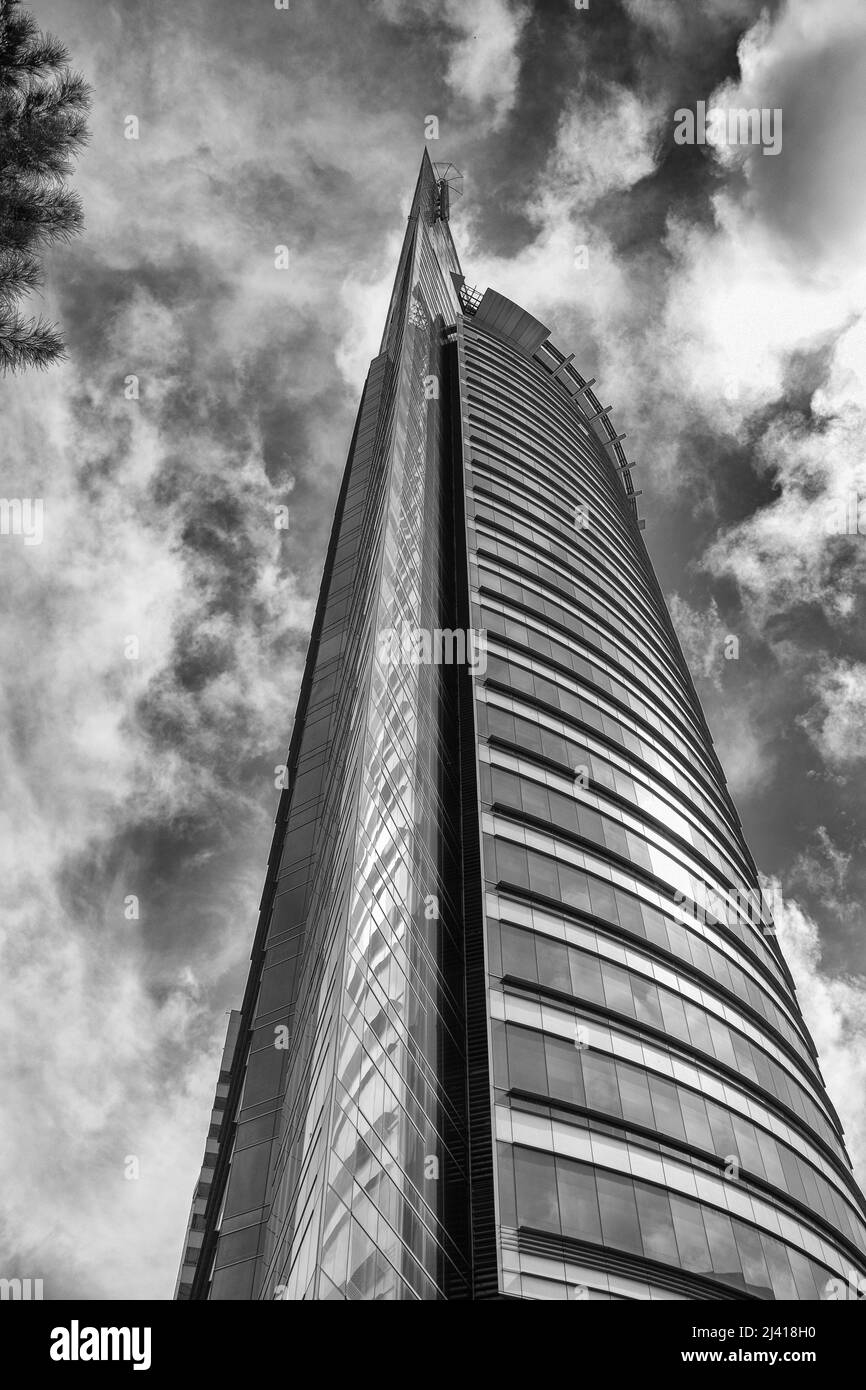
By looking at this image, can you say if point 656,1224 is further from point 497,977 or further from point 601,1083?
point 497,977

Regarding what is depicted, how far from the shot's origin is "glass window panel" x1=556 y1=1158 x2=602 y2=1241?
24438mm

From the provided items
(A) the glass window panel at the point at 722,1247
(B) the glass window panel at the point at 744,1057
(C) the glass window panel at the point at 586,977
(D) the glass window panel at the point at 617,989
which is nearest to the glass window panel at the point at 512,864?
(C) the glass window panel at the point at 586,977

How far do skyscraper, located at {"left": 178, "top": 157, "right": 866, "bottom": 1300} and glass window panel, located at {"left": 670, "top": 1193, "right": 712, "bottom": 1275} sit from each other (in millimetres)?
107

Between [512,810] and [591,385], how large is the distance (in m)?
69.0

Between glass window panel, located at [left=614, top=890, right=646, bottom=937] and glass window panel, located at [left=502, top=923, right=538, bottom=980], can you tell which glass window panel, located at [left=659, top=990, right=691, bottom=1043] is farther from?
glass window panel, located at [left=502, top=923, right=538, bottom=980]

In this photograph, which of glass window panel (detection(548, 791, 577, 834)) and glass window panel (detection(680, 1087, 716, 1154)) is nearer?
glass window panel (detection(680, 1087, 716, 1154))

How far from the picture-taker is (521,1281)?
72.9 feet

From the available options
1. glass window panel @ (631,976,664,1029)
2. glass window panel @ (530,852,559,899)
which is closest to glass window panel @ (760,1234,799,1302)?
glass window panel @ (631,976,664,1029)

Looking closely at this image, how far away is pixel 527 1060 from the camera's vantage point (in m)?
27.3

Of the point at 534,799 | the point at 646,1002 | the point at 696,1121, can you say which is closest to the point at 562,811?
the point at 534,799

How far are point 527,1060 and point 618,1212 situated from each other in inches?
165
